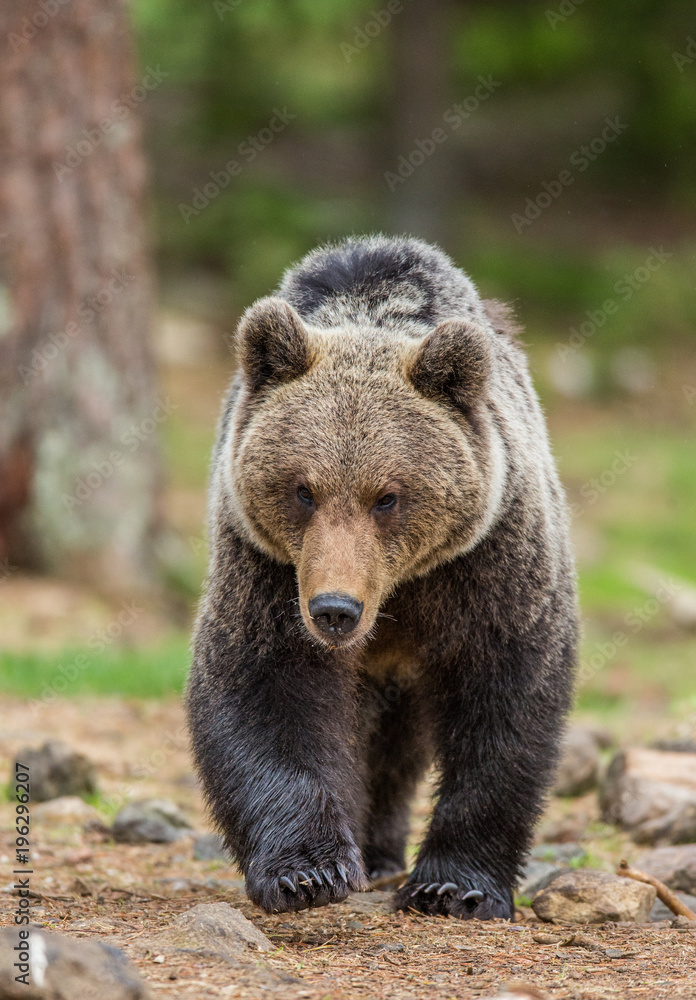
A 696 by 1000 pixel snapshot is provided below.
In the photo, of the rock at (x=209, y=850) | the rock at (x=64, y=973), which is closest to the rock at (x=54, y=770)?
the rock at (x=209, y=850)

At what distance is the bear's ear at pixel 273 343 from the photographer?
5.28 meters

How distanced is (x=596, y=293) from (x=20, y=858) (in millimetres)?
19382

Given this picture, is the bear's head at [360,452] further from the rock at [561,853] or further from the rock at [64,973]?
the rock at [561,853]

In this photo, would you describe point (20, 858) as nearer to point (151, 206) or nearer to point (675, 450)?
point (675, 450)

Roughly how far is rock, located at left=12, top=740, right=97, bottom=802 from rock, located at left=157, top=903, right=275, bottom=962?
9.26 ft

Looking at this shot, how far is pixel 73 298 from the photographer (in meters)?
11.5

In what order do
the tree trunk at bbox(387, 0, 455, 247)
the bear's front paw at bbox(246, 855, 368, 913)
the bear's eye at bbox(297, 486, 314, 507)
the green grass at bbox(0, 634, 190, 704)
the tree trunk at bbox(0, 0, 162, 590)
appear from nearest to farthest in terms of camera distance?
1. the bear's front paw at bbox(246, 855, 368, 913)
2. the bear's eye at bbox(297, 486, 314, 507)
3. the green grass at bbox(0, 634, 190, 704)
4. the tree trunk at bbox(0, 0, 162, 590)
5. the tree trunk at bbox(387, 0, 455, 247)

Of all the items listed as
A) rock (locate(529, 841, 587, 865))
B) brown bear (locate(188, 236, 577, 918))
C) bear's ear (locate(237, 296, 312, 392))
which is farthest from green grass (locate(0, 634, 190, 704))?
bear's ear (locate(237, 296, 312, 392))

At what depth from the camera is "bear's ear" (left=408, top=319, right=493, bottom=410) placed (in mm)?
5219

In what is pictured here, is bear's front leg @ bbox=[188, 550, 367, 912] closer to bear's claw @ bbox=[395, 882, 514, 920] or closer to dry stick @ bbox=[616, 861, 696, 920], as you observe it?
bear's claw @ bbox=[395, 882, 514, 920]

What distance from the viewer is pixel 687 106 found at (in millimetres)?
24469

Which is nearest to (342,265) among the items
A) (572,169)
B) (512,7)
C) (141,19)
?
(141,19)

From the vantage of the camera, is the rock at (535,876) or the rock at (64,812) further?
the rock at (64,812)

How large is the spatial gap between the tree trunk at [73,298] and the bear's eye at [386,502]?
700 cm
